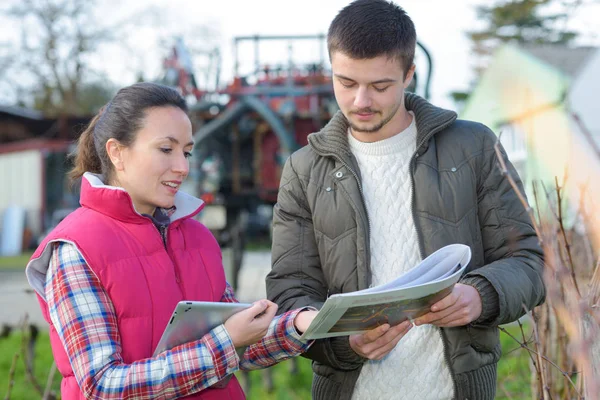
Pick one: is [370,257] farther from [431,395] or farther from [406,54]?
[406,54]

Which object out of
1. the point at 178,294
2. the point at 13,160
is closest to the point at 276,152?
the point at 13,160

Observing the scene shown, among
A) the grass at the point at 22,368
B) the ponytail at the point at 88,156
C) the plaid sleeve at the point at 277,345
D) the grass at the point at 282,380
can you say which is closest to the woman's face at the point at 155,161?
the ponytail at the point at 88,156

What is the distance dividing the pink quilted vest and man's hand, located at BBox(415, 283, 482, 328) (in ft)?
1.99

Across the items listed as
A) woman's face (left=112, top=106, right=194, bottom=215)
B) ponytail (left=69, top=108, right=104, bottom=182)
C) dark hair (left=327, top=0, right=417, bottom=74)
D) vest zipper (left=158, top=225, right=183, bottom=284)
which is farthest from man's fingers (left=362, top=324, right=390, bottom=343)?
ponytail (left=69, top=108, right=104, bottom=182)

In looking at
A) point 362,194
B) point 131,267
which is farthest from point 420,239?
point 131,267

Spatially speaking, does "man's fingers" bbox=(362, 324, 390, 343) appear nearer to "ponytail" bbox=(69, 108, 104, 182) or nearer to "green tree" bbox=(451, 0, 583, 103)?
"ponytail" bbox=(69, 108, 104, 182)

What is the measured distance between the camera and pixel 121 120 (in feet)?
6.79

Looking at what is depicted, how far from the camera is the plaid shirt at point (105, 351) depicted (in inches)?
69.0

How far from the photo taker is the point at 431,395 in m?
2.16

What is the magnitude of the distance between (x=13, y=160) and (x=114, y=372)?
76.3 feet

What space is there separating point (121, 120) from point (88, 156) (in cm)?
22

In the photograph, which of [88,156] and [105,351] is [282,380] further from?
[105,351]

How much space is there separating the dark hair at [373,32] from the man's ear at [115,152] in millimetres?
697

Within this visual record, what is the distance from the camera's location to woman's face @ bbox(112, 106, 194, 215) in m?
2.03
